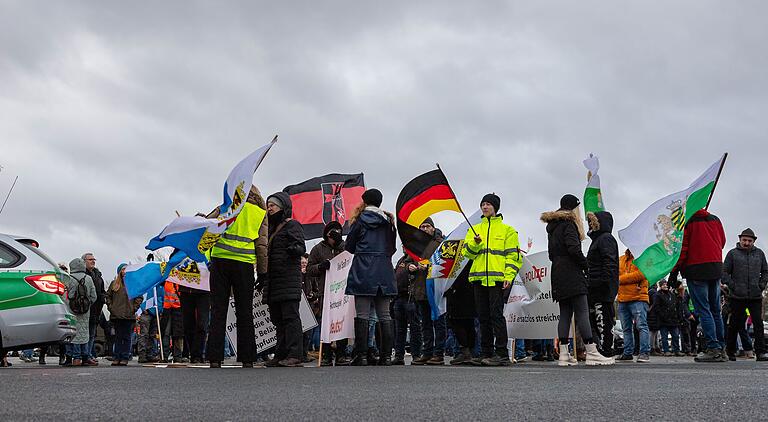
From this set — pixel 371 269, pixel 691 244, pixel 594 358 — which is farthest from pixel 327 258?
pixel 691 244

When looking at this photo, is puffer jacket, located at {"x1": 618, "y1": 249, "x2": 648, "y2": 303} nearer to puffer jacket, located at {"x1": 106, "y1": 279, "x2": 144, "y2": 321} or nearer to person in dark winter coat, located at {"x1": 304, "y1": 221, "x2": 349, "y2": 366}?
person in dark winter coat, located at {"x1": 304, "y1": 221, "x2": 349, "y2": 366}

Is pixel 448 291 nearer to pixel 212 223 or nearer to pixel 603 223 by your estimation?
pixel 603 223

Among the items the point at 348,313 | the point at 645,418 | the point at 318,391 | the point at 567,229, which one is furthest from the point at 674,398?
the point at 348,313

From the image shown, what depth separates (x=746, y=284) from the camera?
40.4ft

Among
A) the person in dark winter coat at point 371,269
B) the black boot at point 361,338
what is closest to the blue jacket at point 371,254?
the person in dark winter coat at point 371,269

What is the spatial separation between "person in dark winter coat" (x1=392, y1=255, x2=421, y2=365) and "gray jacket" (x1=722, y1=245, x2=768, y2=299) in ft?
14.5

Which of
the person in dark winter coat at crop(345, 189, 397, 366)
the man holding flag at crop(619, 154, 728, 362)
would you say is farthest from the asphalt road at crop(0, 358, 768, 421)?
the man holding flag at crop(619, 154, 728, 362)

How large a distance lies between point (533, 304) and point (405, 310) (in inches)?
76.9

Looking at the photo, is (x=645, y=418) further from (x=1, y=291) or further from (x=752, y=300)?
(x=752, y=300)

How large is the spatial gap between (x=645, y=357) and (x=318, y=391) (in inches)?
315

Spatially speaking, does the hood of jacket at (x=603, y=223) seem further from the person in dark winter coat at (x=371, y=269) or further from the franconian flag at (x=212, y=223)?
the franconian flag at (x=212, y=223)

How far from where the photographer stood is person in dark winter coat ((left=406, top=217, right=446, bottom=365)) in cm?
1204

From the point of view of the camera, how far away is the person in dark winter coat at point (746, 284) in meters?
12.1

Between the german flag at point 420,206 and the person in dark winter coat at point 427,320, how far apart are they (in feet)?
0.63
